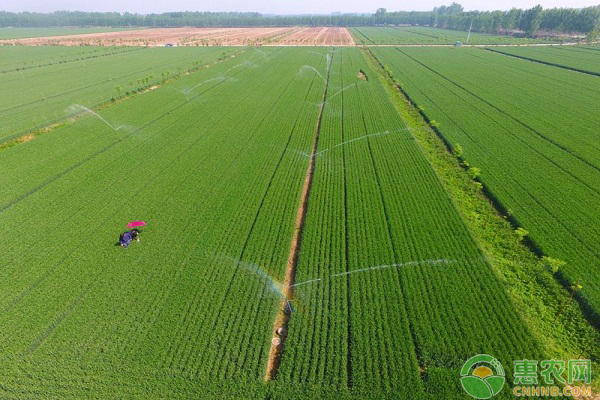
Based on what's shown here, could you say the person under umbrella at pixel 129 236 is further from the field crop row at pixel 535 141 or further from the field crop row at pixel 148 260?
the field crop row at pixel 535 141

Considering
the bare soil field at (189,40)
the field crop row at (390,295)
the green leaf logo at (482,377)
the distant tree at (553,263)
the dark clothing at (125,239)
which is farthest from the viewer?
the bare soil field at (189,40)

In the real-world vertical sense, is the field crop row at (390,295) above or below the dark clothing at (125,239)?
below

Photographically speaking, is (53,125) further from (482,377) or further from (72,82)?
(482,377)

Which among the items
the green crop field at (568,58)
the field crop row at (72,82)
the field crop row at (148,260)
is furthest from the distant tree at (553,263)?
the green crop field at (568,58)

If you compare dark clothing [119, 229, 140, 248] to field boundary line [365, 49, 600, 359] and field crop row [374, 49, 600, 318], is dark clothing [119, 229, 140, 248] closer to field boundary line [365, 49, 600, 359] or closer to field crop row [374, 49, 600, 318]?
field boundary line [365, 49, 600, 359]

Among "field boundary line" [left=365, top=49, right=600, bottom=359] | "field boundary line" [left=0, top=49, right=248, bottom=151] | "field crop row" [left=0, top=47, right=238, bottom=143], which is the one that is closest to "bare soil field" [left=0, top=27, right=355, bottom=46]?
"field crop row" [left=0, top=47, right=238, bottom=143]

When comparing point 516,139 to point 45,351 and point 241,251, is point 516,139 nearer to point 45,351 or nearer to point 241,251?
point 241,251

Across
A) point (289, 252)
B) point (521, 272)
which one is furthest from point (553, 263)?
point (289, 252)
